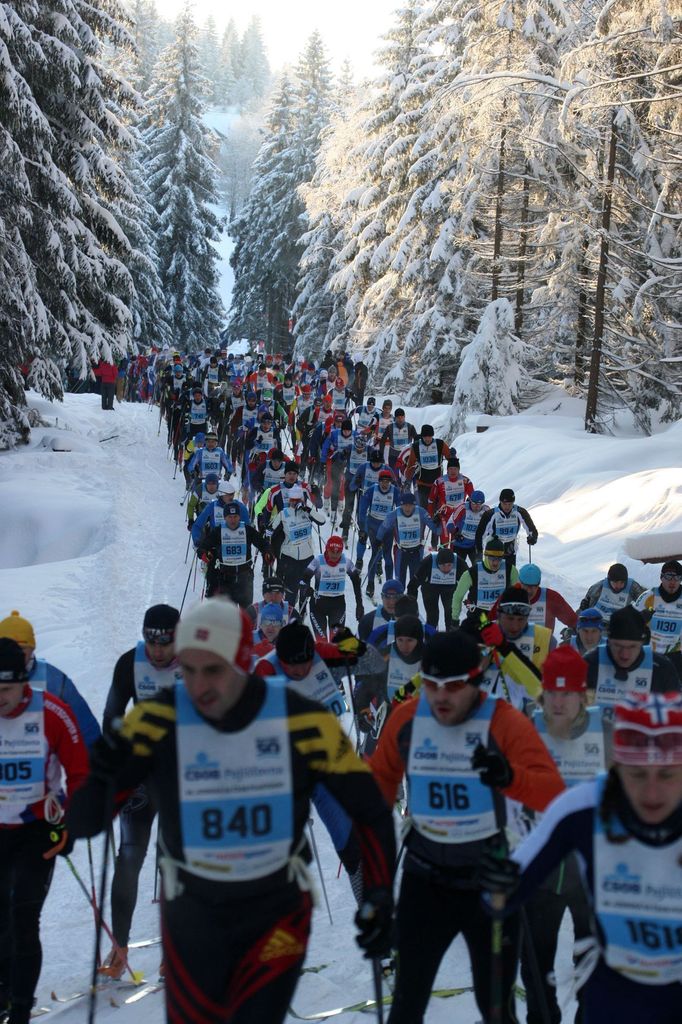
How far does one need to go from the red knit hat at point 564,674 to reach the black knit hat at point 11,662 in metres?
2.57

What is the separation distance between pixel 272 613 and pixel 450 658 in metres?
4.72

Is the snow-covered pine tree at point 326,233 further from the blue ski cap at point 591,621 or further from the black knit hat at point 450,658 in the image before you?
the black knit hat at point 450,658

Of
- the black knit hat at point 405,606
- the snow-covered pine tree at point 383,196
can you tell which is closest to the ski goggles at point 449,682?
the black knit hat at point 405,606

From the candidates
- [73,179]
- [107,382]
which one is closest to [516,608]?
[73,179]

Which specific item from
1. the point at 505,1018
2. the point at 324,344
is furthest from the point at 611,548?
the point at 324,344

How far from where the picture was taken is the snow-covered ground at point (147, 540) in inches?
239

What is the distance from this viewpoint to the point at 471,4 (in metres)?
30.6

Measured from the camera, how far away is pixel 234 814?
129 inches

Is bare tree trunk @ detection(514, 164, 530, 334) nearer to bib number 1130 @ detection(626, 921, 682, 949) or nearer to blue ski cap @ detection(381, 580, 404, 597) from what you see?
blue ski cap @ detection(381, 580, 404, 597)

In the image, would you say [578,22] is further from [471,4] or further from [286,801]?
[286,801]

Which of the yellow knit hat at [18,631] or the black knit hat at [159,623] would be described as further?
the black knit hat at [159,623]

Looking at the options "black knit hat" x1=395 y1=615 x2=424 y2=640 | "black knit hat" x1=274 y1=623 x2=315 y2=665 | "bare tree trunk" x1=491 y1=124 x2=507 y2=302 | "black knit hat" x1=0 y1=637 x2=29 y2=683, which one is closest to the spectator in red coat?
"bare tree trunk" x1=491 y1=124 x2=507 y2=302

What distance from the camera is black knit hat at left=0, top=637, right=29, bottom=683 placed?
4.83 m

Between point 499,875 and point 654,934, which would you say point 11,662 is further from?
point 654,934
